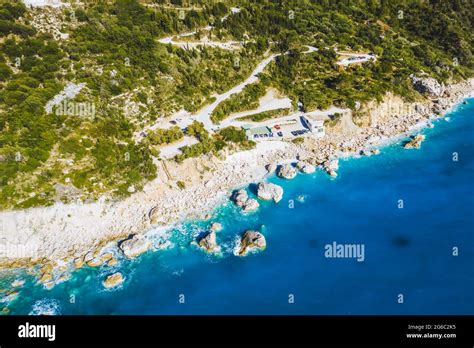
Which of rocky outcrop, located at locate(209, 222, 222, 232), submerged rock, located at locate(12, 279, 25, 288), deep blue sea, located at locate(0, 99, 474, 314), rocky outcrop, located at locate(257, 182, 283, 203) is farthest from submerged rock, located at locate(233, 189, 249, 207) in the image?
submerged rock, located at locate(12, 279, 25, 288)

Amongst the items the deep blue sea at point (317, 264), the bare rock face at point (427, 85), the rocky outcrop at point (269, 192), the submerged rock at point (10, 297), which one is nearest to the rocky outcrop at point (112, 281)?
the deep blue sea at point (317, 264)

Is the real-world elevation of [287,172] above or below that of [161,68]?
below

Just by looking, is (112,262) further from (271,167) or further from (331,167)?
(331,167)

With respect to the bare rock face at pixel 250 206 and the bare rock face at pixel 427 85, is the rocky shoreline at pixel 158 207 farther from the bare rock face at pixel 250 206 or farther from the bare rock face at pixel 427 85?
the bare rock face at pixel 427 85

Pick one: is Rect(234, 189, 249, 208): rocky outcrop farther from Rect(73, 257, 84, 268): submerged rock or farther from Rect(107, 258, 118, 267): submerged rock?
Rect(73, 257, 84, 268): submerged rock

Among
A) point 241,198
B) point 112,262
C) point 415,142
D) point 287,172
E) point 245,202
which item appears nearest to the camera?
point 112,262

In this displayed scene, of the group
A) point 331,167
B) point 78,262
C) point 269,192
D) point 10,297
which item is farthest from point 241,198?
point 10,297
